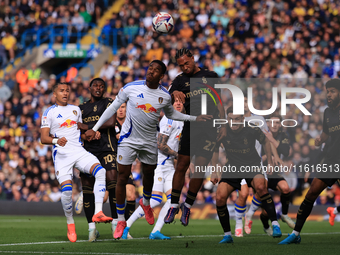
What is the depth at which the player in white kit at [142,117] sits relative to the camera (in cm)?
867

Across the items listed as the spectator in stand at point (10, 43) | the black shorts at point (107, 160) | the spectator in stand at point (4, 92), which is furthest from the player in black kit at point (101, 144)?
the spectator in stand at point (10, 43)

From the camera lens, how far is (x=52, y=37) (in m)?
25.5

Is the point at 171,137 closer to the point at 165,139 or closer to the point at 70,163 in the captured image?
the point at 165,139

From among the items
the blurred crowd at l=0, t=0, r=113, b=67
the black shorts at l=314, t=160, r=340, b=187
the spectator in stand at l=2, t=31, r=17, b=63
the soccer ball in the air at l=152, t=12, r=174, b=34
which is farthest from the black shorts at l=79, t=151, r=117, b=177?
the spectator in stand at l=2, t=31, r=17, b=63

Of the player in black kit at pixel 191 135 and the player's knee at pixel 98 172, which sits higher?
the player in black kit at pixel 191 135

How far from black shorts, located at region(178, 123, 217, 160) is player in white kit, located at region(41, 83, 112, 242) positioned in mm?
1591

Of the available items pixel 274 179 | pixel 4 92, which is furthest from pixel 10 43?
pixel 274 179

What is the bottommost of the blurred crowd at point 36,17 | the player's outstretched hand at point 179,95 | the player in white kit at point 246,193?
the player in white kit at point 246,193

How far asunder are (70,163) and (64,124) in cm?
70

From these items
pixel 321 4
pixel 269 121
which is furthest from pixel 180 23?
pixel 269 121

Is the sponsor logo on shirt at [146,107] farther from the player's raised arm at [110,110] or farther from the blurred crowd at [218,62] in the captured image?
the blurred crowd at [218,62]

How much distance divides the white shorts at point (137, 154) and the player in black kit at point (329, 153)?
257cm

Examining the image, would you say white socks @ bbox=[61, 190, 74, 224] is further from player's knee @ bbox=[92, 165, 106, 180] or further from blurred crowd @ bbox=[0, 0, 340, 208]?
blurred crowd @ bbox=[0, 0, 340, 208]

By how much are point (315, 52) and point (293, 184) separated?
19.6ft
